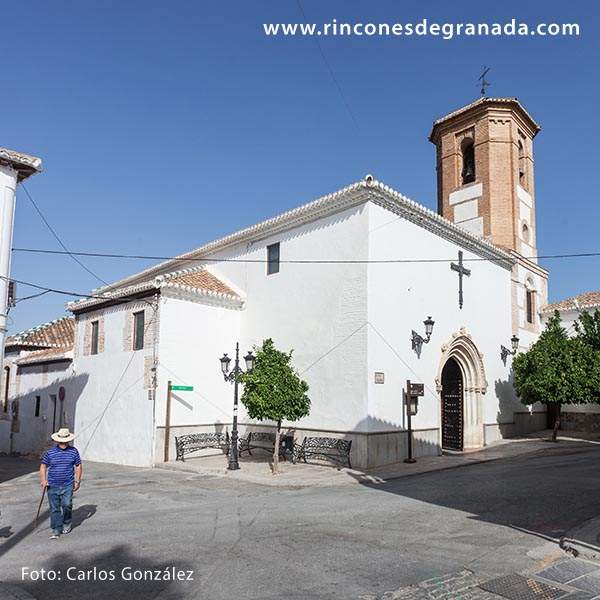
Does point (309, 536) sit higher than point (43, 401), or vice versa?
point (43, 401)

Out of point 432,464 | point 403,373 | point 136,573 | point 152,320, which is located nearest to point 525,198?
point 403,373

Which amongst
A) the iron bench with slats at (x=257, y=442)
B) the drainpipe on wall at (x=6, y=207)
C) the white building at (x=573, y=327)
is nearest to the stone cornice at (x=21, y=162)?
the drainpipe on wall at (x=6, y=207)

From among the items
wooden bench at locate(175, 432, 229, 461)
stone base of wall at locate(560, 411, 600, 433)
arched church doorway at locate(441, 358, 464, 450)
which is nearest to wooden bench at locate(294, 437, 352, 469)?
wooden bench at locate(175, 432, 229, 461)

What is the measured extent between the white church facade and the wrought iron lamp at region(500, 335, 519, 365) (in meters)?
0.08

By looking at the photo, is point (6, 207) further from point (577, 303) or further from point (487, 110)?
point (577, 303)

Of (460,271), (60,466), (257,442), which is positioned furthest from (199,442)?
(460,271)

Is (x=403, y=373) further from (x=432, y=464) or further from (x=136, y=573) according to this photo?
(x=136, y=573)

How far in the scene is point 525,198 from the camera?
2419cm

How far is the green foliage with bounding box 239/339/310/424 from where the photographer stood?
14062 millimetres

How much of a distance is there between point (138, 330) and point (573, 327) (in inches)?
721

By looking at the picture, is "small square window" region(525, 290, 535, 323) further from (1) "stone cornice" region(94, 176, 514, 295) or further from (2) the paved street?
(2) the paved street

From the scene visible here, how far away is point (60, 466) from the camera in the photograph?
25.6ft

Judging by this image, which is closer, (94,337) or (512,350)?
(94,337)

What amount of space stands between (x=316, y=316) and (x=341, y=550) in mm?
10075
